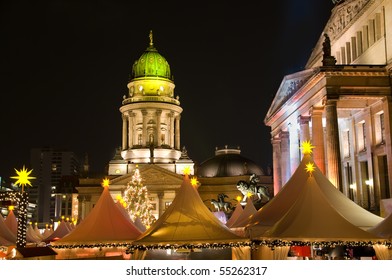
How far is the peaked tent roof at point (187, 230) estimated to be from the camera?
20641 mm

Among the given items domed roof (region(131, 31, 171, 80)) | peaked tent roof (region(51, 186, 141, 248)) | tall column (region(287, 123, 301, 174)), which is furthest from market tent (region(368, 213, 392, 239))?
domed roof (region(131, 31, 171, 80))

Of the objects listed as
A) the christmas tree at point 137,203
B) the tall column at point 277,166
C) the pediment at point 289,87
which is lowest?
the christmas tree at point 137,203

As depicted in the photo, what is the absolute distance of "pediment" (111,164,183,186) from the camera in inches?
3620

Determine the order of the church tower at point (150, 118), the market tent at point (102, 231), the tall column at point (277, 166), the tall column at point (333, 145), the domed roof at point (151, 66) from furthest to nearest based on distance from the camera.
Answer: the domed roof at point (151, 66) < the church tower at point (150, 118) < the tall column at point (277, 166) < the tall column at point (333, 145) < the market tent at point (102, 231)

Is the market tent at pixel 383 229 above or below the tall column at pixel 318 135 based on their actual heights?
below

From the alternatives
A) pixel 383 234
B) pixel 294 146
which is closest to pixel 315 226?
pixel 383 234

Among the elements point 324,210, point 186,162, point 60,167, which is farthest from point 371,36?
point 60,167

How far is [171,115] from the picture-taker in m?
101

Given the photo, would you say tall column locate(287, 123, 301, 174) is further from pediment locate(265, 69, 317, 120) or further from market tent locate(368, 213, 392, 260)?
market tent locate(368, 213, 392, 260)

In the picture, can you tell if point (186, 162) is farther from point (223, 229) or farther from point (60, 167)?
point (60, 167)

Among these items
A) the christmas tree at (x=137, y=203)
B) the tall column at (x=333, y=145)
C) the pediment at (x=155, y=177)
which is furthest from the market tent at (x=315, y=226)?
the pediment at (x=155, y=177)

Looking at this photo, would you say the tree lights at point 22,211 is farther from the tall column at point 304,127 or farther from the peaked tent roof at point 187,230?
the tall column at point 304,127

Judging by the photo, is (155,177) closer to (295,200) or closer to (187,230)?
(295,200)
